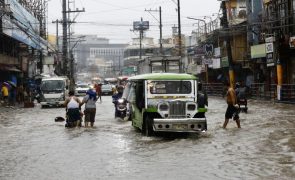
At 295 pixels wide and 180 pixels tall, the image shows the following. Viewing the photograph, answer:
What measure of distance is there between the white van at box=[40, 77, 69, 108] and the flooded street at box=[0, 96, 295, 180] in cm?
1788

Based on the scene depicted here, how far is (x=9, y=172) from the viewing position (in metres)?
12.0

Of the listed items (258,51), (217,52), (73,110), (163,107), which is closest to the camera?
(163,107)

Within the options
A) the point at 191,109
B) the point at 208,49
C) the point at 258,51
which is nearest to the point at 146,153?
the point at 191,109

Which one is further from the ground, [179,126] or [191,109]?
[191,109]

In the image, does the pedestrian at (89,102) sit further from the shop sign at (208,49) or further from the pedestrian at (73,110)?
the shop sign at (208,49)

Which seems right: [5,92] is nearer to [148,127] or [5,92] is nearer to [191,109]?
[148,127]

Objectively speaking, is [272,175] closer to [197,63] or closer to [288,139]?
[288,139]

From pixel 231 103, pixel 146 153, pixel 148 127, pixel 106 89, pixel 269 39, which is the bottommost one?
pixel 146 153

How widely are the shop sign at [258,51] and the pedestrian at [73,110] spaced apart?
2260cm

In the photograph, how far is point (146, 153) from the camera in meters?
14.5

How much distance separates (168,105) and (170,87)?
3.13ft

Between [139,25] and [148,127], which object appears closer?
[148,127]

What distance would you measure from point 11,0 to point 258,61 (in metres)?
21.0

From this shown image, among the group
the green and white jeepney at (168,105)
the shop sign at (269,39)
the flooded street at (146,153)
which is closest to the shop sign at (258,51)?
the shop sign at (269,39)
